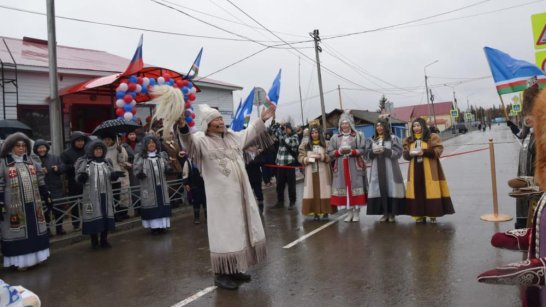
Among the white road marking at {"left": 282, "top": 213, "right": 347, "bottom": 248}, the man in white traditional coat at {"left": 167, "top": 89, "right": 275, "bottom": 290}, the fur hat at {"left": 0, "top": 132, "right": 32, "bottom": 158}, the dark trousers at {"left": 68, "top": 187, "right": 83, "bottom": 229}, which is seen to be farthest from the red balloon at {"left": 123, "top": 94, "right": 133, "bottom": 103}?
the white road marking at {"left": 282, "top": 213, "right": 347, "bottom": 248}

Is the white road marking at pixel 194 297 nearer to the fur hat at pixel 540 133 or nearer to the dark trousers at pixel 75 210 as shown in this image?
the fur hat at pixel 540 133

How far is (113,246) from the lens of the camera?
7324mm

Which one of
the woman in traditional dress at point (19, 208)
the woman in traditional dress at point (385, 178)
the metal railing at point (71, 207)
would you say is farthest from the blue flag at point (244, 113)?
the woman in traditional dress at point (19, 208)

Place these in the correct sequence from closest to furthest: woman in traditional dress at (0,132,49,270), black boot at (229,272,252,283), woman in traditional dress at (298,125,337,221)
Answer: black boot at (229,272,252,283)
woman in traditional dress at (0,132,49,270)
woman in traditional dress at (298,125,337,221)

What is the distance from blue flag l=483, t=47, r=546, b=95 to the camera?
587 cm

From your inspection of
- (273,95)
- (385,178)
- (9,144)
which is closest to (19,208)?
(9,144)

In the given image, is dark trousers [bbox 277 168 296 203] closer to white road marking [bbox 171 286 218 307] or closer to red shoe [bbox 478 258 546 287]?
white road marking [bbox 171 286 218 307]

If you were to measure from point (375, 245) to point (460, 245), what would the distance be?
3.70 ft

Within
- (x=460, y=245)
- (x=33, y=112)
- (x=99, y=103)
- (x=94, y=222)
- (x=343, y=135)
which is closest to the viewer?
(x=460, y=245)

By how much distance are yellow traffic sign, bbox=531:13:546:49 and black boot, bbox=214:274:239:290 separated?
676 cm

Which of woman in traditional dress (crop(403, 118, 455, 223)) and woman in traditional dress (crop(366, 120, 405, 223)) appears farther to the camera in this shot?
woman in traditional dress (crop(366, 120, 405, 223))

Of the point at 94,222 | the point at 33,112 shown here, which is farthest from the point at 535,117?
the point at 33,112

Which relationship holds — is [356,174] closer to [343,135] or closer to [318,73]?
[343,135]

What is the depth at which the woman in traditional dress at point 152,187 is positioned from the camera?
8.09 meters
